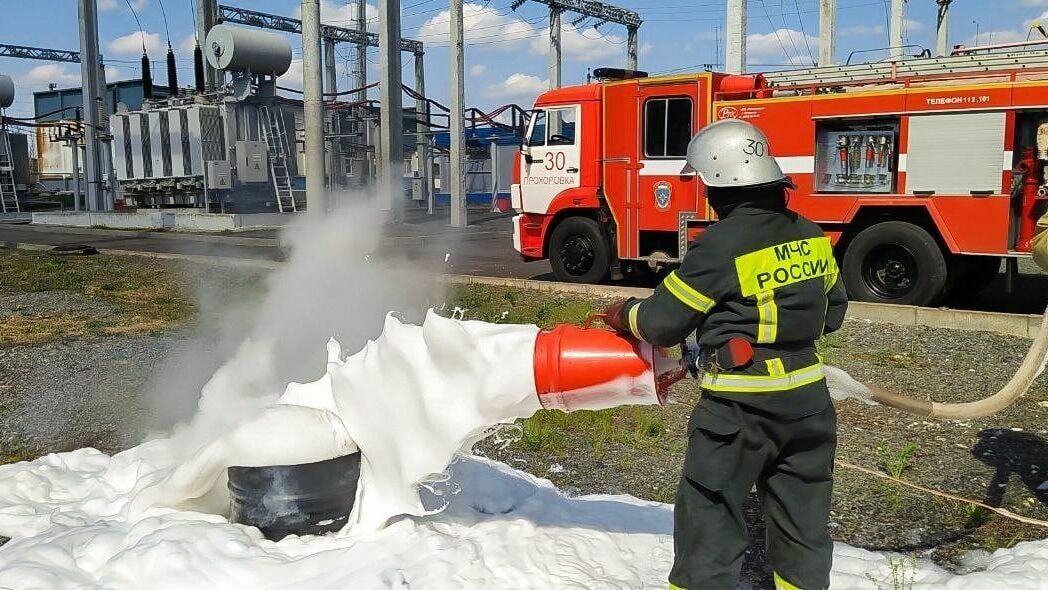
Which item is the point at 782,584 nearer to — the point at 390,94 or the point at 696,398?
the point at 696,398

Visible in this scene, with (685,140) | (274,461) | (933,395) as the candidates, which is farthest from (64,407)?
(685,140)

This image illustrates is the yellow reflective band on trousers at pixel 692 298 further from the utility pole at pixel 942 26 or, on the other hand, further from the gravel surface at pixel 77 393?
the utility pole at pixel 942 26

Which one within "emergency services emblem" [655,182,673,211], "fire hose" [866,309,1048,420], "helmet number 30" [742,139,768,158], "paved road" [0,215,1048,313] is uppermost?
"helmet number 30" [742,139,768,158]

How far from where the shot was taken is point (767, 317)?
2814 millimetres

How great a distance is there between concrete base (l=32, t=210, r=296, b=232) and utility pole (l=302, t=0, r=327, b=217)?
699cm

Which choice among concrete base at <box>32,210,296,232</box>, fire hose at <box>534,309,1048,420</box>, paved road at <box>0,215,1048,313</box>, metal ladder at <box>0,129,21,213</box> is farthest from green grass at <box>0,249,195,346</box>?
metal ladder at <box>0,129,21,213</box>

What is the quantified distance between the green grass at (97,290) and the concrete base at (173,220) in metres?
7.74

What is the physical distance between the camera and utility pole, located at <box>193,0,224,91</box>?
97.8 ft

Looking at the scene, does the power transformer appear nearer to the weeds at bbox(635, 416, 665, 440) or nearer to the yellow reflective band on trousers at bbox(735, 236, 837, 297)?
the weeds at bbox(635, 416, 665, 440)

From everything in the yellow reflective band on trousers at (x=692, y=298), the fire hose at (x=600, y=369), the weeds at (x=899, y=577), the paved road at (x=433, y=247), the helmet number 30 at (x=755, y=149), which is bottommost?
the weeds at (x=899, y=577)

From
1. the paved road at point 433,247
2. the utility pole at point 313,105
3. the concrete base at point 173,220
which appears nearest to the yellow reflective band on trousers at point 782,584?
the paved road at point 433,247

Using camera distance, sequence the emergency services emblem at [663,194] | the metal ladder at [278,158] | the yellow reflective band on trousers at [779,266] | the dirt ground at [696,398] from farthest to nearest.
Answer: the metal ladder at [278,158]
the emergency services emblem at [663,194]
the dirt ground at [696,398]
the yellow reflective band on trousers at [779,266]

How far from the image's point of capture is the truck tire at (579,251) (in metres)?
12.4

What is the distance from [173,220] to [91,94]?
741 cm
